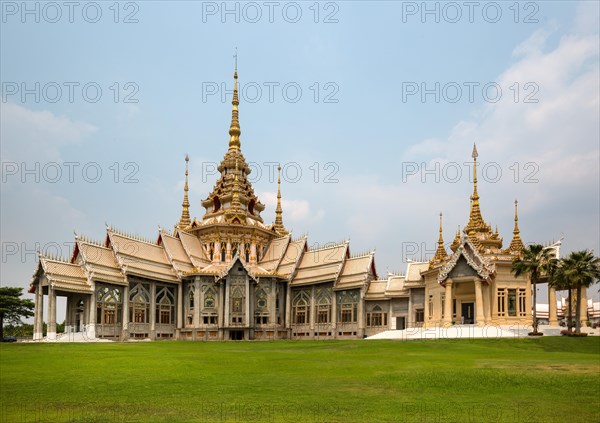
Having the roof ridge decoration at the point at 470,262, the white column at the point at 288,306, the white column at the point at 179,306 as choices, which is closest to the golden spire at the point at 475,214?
the roof ridge decoration at the point at 470,262

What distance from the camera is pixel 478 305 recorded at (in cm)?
4609

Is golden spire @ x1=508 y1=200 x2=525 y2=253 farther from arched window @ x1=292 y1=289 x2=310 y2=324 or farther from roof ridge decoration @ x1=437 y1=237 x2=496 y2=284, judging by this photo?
arched window @ x1=292 y1=289 x2=310 y2=324

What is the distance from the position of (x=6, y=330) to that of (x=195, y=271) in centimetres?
4118

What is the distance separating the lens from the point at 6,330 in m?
80.7

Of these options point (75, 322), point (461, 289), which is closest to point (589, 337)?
point (461, 289)

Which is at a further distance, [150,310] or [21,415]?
[150,310]

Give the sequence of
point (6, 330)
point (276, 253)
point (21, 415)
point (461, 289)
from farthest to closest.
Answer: point (6, 330)
point (276, 253)
point (461, 289)
point (21, 415)

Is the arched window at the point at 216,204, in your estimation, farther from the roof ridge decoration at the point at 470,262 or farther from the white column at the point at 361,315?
the roof ridge decoration at the point at 470,262

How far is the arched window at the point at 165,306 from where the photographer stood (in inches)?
2279

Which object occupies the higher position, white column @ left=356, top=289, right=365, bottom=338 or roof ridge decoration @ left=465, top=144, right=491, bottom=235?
roof ridge decoration @ left=465, top=144, right=491, bottom=235

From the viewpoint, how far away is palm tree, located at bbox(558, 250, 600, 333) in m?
39.7

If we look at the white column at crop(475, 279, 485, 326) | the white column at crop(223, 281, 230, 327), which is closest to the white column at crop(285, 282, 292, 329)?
the white column at crop(223, 281, 230, 327)

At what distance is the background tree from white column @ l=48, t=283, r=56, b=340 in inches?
496

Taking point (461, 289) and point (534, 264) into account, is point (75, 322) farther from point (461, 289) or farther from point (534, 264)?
point (534, 264)
